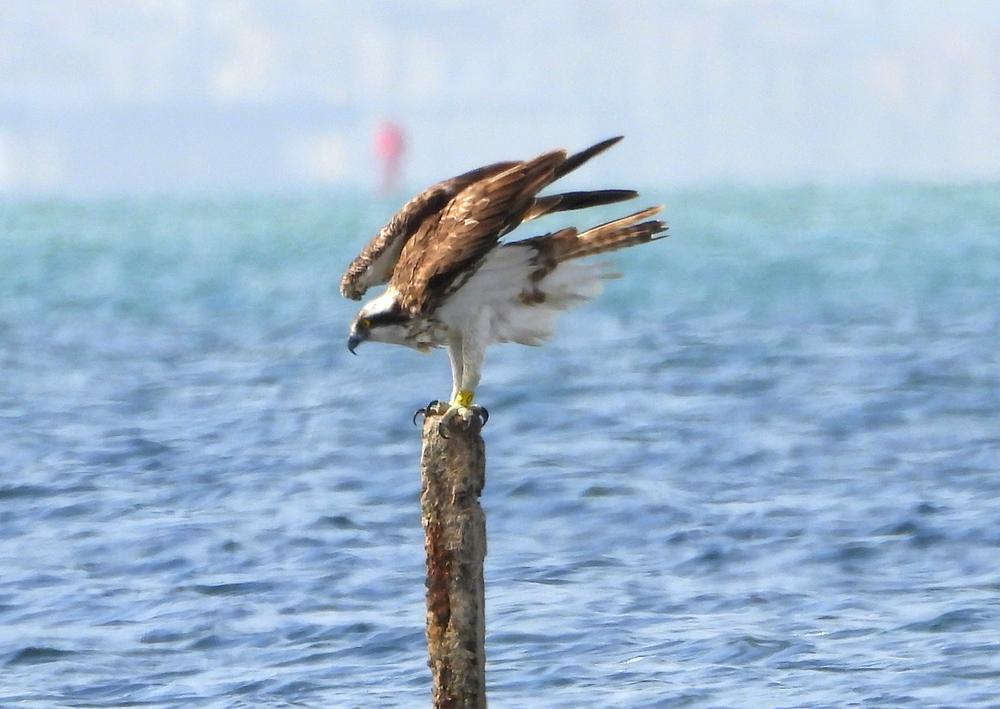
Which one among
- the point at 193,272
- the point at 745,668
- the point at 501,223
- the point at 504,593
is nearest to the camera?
the point at 501,223

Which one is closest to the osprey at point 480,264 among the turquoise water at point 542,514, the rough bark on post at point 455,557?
the rough bark on post at point 455,557

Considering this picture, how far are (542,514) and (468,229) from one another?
24.1 ft

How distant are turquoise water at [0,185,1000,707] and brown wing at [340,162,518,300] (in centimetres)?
262

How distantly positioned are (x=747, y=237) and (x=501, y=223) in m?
64.7

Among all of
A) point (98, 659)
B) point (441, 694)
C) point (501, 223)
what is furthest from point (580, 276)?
point (98, 659)

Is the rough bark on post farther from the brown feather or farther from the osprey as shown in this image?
the brown feather

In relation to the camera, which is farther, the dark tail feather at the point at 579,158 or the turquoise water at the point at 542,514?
the turquoise water at the point at 542,514

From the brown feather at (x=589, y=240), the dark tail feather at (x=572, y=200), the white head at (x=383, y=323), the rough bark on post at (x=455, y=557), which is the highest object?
the dark tail feather at (x=572, y=200)

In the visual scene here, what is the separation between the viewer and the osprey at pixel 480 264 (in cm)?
1026

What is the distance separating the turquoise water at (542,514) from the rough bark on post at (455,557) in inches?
88.8

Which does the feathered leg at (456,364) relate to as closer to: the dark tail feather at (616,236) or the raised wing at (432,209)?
the raised wing at (432,209)

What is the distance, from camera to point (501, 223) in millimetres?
10195

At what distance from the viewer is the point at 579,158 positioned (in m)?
10.4

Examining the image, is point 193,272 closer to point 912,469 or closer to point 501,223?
point 912,469
